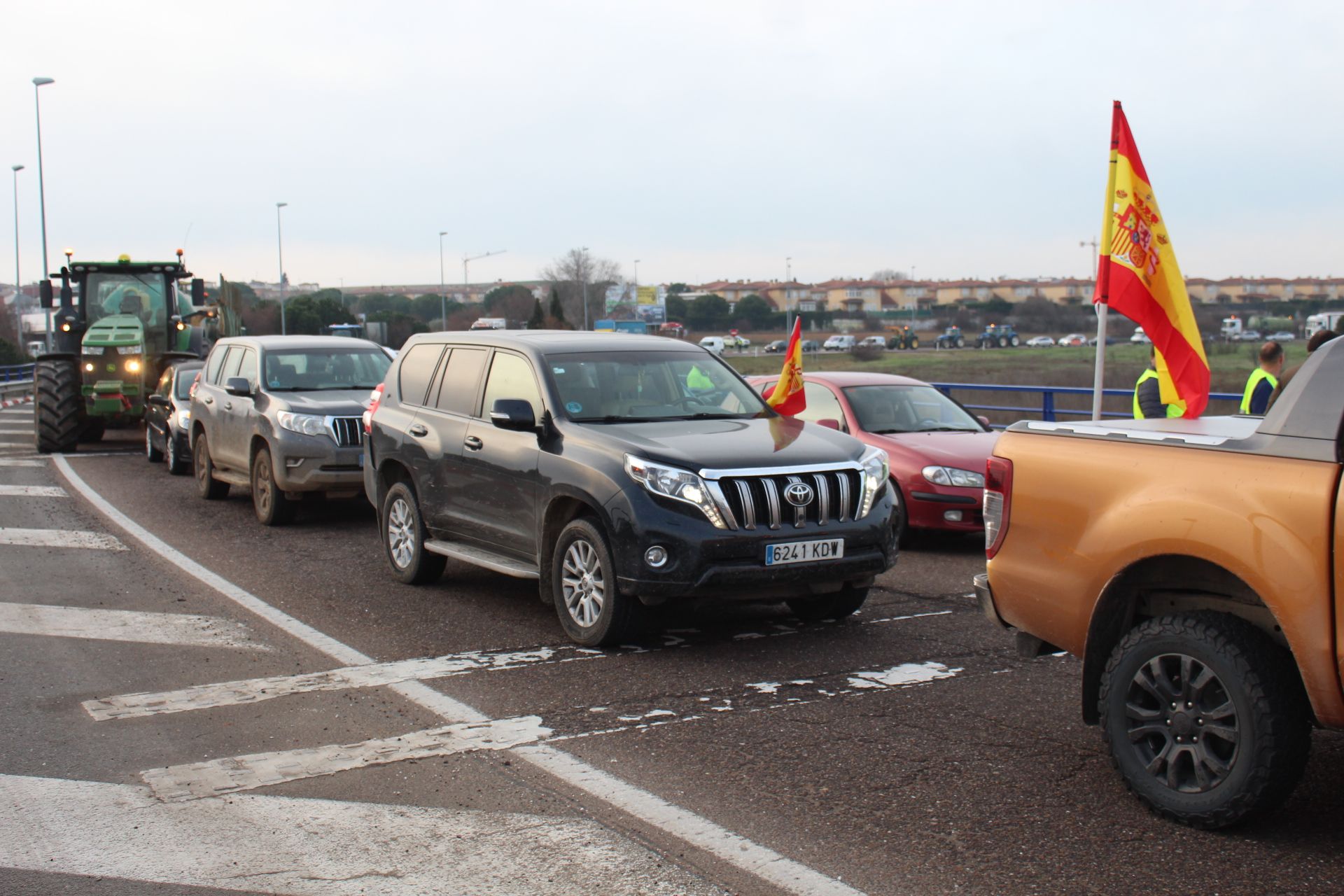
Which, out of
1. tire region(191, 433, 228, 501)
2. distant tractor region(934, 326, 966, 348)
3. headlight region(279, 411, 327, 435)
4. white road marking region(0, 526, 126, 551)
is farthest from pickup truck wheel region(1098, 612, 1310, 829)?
distant tractor region(934, 326, 966, 348)

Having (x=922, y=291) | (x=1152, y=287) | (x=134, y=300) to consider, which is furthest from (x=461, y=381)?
(x=922, y=291)

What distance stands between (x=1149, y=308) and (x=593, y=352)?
331 centimetres

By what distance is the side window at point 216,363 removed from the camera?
47.0 feet

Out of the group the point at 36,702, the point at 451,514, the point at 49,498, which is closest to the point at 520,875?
the point at 36,702

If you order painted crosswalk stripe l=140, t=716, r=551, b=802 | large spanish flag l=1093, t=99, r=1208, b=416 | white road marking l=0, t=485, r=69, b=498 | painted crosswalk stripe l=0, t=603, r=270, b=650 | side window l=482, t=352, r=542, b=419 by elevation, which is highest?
large spanish flag l=1093, t=99, r=1208, b=416

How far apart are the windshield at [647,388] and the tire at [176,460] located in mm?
10156

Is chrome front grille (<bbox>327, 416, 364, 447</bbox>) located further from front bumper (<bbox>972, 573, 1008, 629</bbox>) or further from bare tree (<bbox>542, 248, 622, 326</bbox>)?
bare tree (<bbox>542, 248, 622, 326</bbox>)

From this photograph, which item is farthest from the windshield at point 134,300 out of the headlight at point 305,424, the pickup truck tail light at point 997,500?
the pickup truck tail light at point 997,500

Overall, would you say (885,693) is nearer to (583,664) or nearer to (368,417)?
(583,664)

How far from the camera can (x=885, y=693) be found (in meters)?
Result: 6.16

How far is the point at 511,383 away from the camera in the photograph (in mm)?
8156

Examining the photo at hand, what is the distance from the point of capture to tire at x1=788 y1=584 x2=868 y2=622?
7.69 metres

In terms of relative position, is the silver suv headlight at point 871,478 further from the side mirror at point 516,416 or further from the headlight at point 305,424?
the headlight at point 305,424

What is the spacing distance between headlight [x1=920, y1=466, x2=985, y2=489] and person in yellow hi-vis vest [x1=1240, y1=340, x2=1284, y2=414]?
2.17 meters
